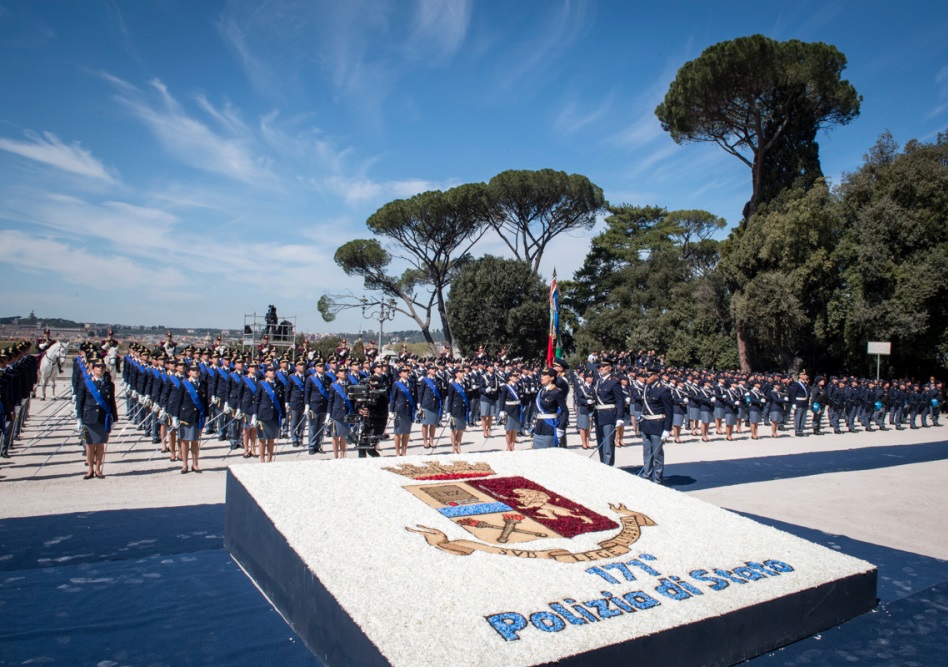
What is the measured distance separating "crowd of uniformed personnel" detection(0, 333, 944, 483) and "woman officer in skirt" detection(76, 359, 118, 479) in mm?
17

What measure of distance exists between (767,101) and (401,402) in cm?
2563

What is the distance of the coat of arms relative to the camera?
4082 mm

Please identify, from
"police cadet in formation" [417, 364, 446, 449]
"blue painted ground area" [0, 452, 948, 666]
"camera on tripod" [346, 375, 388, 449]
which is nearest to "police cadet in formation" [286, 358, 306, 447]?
"police cadet in formation" [417, 364, 446, 449]

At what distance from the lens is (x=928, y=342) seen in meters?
25.1

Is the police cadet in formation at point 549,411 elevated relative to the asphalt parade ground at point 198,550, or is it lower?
elevated

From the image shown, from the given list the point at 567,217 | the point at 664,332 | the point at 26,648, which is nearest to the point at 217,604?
the point at 26,648

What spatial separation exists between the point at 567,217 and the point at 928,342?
1853 centimetres

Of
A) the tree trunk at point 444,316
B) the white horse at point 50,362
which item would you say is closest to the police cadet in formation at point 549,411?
the white horse at point 50,362

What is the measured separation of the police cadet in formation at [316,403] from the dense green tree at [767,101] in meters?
24.4

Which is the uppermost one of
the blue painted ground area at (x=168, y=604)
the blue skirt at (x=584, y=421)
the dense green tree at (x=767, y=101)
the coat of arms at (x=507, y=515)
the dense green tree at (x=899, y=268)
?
the dense green tree at (x=767, y=101)

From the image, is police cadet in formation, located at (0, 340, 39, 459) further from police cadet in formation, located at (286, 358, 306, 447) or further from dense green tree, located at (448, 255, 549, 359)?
dense green tree, located at (448, 255, 549, 359)

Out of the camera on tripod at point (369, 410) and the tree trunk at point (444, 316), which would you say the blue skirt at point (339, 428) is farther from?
the tree trunk at point (444, 316)

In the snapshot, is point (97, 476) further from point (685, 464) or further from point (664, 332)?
point (664, 332)

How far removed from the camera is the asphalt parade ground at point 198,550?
3.63 meters
